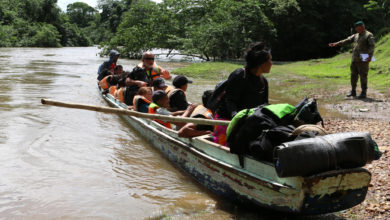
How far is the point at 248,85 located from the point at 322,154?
1.45 metres

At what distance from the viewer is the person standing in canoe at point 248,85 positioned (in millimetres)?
4004

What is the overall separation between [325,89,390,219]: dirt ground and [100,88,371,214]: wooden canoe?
482mm

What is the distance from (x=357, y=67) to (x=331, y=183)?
716cm

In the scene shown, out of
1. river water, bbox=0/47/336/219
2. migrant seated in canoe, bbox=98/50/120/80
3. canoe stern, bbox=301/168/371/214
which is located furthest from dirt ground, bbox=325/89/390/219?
migrant seated in canoe, bbox=98/50/120/80

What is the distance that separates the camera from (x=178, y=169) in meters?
5.41

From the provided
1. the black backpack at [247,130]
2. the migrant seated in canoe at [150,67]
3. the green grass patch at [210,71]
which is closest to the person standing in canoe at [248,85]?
the black backpack at [247,130]

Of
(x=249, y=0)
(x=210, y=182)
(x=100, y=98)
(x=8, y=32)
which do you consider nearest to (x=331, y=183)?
(x=210, y=182)

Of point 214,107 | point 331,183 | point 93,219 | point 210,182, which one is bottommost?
point 93,219

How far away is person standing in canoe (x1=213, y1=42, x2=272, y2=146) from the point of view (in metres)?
4.00

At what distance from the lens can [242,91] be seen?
415cm

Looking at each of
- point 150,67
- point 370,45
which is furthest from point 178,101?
point 370,45

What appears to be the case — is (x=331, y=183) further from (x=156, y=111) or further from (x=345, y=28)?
(x=345, y=28)

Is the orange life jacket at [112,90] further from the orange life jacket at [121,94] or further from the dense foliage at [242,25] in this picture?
the dense foliage at [242,25]

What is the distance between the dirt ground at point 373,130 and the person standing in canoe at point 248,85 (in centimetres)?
154
